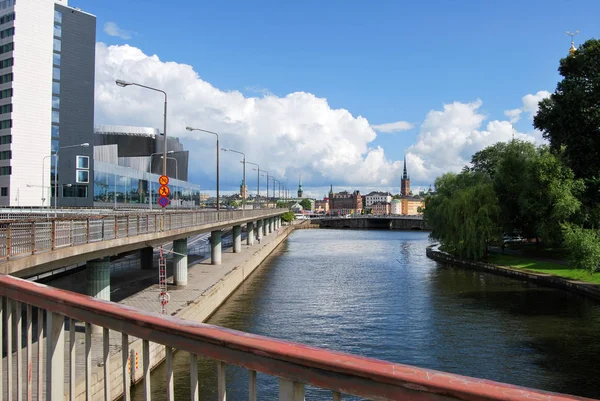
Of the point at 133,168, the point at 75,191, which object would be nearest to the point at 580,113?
the point at 75,191

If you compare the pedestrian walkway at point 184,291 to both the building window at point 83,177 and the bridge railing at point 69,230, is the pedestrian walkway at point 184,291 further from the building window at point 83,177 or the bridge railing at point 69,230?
the building window at point 83,177

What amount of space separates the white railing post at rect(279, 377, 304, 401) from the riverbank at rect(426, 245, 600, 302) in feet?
132

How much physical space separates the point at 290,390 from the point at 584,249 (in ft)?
146

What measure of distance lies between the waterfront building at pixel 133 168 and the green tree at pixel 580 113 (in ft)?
192

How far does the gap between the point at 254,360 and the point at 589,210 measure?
5406cm

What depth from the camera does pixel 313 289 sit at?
139 feet

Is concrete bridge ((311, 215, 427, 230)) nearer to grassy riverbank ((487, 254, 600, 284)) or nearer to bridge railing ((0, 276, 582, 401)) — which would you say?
grassy riverbank ((487, 254, 600, 284))

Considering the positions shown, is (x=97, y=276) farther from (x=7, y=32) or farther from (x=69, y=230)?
(x=7, y=32)

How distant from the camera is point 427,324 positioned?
29734 mm

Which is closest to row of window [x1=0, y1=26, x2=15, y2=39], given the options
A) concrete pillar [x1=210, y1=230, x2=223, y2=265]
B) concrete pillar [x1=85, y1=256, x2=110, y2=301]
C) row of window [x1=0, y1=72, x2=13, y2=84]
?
row of window [x1=0, y1=72, x2=13, y2=84]

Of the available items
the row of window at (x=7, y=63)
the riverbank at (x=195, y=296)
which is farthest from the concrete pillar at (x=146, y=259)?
the row of window at (x=7, y=63)

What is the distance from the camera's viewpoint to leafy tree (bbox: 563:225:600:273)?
134 ft

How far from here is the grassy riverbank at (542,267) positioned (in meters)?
42.9

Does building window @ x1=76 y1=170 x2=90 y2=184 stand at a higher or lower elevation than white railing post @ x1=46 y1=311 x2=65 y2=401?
higher
